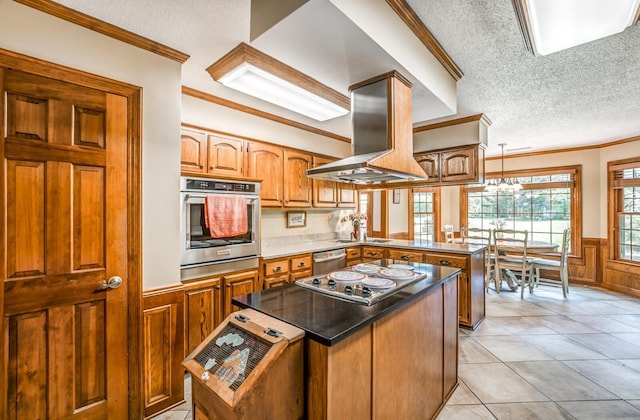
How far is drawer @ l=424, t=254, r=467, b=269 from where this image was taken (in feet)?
10.6

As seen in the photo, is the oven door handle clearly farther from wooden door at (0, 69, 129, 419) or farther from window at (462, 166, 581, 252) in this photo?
window at (462, 166, 581, 252)

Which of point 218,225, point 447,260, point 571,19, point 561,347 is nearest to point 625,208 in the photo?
point 561,347

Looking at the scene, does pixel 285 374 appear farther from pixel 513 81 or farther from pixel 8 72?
pixel 513 81

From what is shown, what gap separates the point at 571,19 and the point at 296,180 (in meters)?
2.78

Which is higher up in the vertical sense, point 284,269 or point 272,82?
point 272,82

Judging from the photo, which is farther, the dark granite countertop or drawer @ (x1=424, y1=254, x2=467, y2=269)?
drawer @ (x1=424, y1=254, x2=467, y2=269)

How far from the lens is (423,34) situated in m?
1.97

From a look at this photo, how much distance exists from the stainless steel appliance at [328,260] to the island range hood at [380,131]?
1439 millimetres

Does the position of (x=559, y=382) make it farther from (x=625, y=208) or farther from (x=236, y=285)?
(x=625, y=208)

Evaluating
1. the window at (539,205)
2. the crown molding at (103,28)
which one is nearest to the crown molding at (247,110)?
the crown molding at (103,28)

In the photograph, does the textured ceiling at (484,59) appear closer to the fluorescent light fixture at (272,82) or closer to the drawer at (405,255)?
the fluorescent light fixture at (272,82)

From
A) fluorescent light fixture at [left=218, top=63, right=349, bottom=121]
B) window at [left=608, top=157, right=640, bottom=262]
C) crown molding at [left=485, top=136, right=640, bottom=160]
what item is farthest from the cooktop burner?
crown molding at [left=485, top=136, right=640, bottom=160]

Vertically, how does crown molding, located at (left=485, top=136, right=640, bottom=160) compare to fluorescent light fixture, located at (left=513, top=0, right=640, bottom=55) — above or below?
above

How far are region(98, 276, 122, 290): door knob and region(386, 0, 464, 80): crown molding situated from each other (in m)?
2.36
